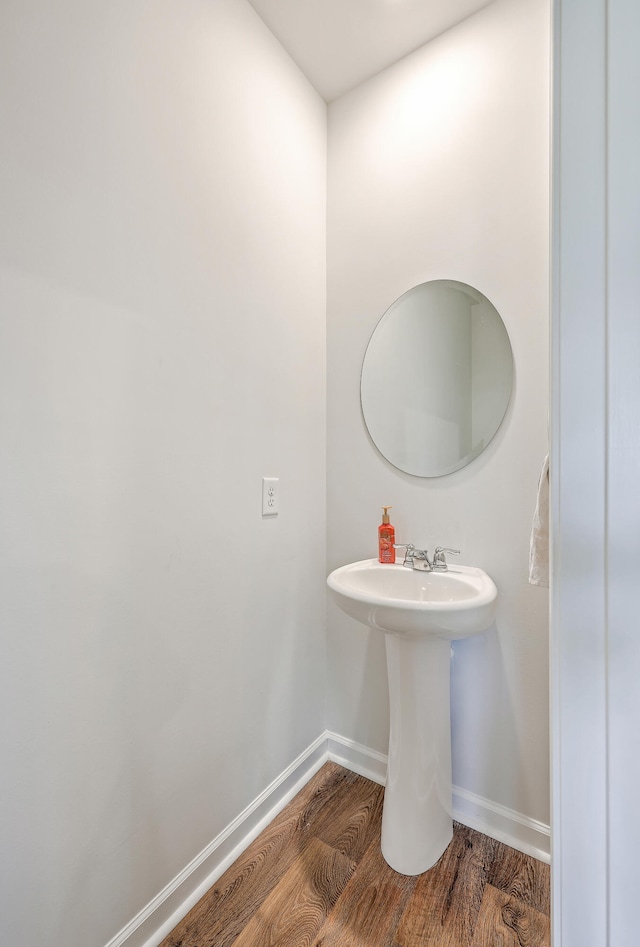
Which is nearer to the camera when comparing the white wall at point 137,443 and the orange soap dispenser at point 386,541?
the white wall at point 137,443

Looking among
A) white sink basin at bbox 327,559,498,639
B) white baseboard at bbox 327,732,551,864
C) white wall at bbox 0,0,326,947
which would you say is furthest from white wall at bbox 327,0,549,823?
white wall at bbox 0,0,326,947

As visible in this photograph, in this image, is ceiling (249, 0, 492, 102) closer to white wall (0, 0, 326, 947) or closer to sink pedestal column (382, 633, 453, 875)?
white wall (0, 0, 326, 947)

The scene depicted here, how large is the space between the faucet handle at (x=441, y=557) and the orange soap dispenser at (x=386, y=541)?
149 mm

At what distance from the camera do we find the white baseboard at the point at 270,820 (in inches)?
39.9

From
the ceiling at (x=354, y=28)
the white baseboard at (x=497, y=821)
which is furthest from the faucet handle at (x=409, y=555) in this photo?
the ceiling at (x=354, y=28)

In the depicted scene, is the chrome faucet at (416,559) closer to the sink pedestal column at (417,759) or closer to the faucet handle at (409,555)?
the faucet handle at (409,555)

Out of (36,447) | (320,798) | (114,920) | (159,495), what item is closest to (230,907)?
(114,920)

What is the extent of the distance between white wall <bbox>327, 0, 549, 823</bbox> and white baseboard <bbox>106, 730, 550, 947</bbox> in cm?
5

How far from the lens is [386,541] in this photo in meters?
1.46

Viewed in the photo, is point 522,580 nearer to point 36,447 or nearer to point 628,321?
point 628,321

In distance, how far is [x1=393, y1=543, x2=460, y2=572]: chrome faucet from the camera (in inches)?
53.1

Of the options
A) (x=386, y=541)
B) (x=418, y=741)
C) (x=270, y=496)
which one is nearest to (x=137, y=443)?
(x=270, y=496)

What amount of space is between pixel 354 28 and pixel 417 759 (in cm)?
233

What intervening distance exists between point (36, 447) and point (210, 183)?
889 millimetres
